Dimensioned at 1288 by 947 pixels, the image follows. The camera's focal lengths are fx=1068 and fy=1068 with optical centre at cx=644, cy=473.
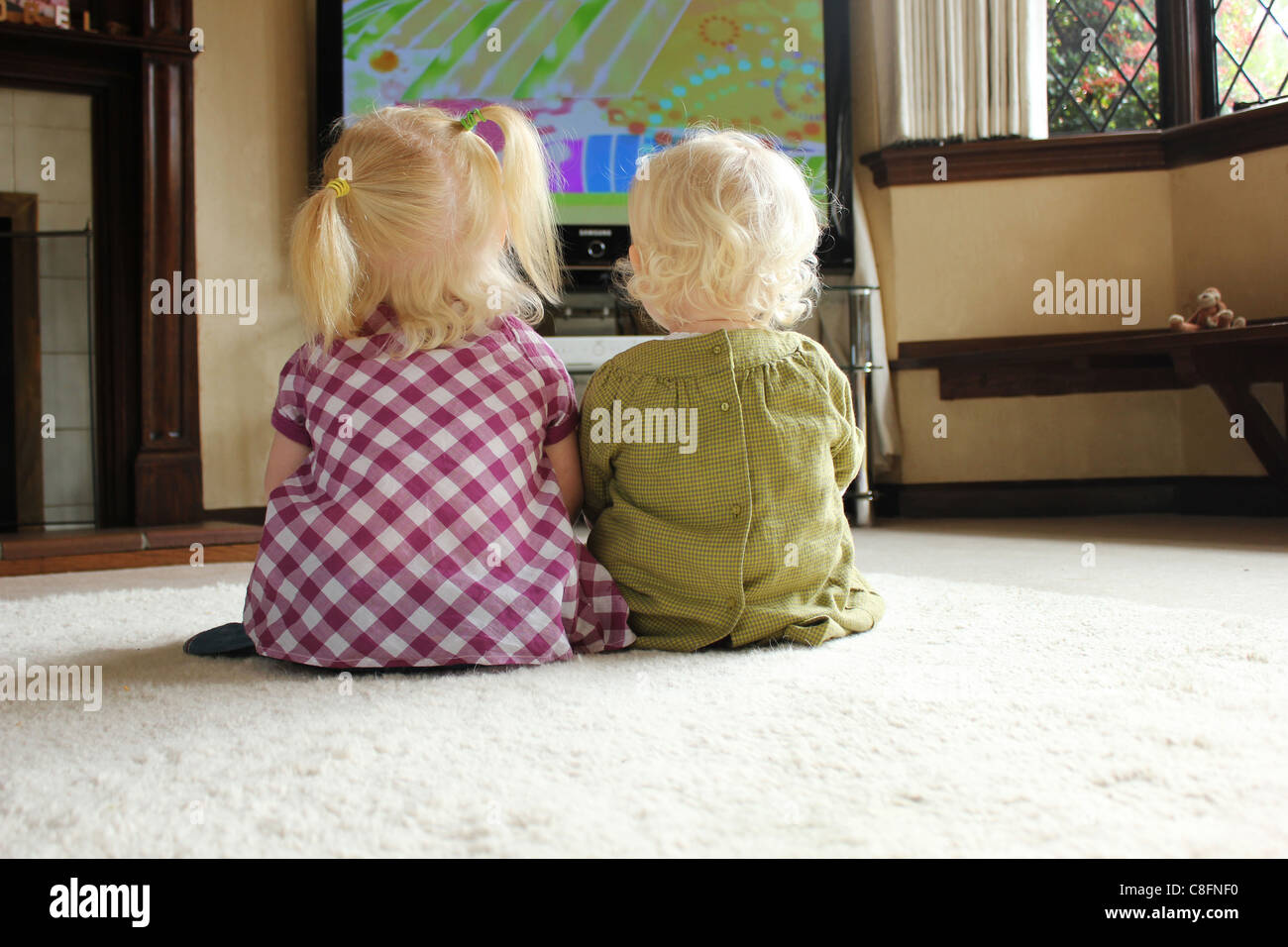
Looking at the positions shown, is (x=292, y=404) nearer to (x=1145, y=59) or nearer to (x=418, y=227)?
(x=418, y=227)

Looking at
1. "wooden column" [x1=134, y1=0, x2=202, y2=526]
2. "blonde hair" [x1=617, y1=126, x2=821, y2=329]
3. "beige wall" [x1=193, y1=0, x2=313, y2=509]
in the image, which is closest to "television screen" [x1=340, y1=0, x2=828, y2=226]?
"beige wall" [x1=193, y1=0, x2=313, y2=509]

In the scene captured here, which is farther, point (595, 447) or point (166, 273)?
point (166, 273)

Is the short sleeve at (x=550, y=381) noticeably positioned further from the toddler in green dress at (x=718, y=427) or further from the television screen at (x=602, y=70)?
the television screen at (x=602, y=70)

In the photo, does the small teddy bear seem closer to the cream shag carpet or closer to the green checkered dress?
the cream shag carpet

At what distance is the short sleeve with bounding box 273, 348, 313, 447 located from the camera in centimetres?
127

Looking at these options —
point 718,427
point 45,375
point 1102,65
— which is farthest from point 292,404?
point 1102,65

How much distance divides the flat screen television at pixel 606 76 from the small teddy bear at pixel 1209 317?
3.14ft

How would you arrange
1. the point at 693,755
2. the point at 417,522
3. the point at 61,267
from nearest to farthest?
the point at 693,755
the point at 417,522
the point at 61,267

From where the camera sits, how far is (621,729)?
91cm

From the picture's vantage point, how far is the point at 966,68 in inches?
123

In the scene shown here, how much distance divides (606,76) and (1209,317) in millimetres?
1765

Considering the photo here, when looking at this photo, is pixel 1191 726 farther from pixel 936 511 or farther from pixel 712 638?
pixel 936 511

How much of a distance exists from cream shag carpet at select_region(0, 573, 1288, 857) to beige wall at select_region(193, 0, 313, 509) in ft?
6.11
